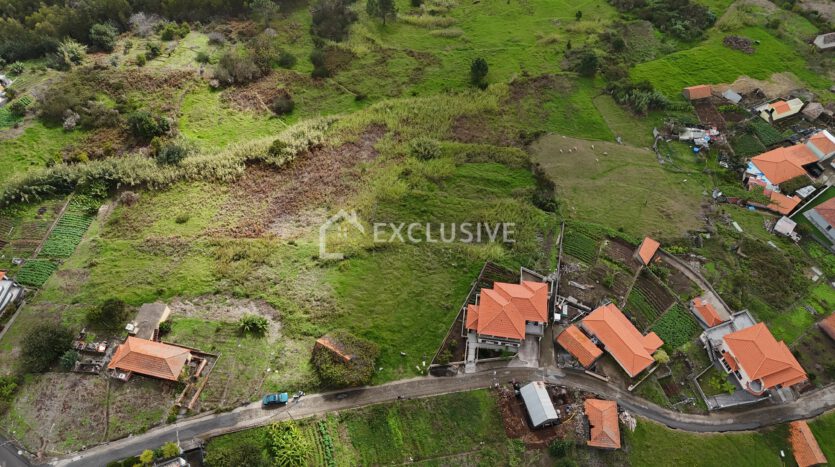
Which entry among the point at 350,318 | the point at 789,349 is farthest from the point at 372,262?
the point at 789,349

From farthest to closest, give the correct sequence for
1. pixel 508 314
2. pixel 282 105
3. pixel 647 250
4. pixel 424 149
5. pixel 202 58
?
pixel 202 58 → pixel 282 105 → pixel 424 149 → pixel 647 250 → pixel 508 314

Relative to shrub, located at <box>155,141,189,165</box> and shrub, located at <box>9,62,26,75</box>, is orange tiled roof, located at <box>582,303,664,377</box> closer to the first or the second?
shrub, located at <box>155,141,189,165</box>

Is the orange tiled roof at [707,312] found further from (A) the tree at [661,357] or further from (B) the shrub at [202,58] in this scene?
(B) the shrub at [202,58]

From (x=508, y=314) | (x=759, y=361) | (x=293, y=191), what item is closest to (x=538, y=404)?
(x=508, y=314)

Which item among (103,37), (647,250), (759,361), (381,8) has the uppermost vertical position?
(381,8)

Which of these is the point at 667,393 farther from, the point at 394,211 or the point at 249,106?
the point at 249,106

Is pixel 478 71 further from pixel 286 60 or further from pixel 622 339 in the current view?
pixel 622 339
